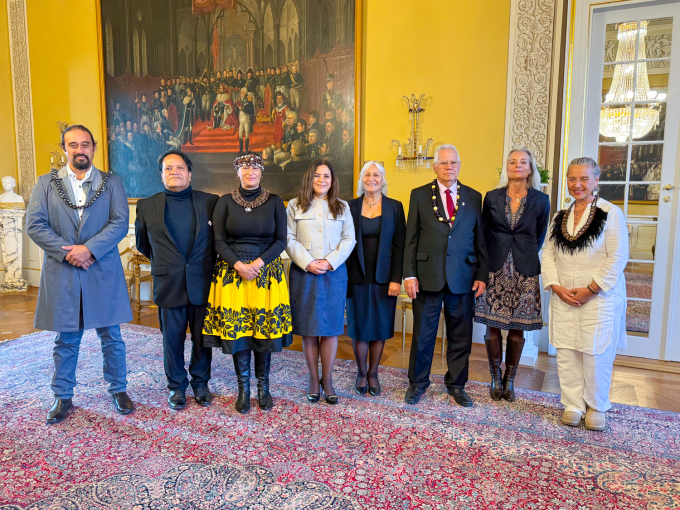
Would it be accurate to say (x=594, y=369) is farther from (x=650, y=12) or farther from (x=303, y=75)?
(x=303, y=75)

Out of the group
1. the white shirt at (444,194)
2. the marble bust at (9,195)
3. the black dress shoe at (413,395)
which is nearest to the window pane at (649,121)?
the white shirt at (444,194)

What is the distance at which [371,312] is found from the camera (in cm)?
319

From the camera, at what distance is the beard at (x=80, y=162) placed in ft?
9.44

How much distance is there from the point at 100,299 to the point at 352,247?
5.45 ft

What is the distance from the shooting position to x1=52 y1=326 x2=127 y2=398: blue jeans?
9.64 ft

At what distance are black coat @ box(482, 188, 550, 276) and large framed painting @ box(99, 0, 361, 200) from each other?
254 cm

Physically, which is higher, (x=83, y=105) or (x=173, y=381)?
(x=83, y=105)

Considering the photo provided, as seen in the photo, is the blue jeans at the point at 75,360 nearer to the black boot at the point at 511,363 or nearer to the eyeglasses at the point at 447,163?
the eyeglasses at the point at 447,163

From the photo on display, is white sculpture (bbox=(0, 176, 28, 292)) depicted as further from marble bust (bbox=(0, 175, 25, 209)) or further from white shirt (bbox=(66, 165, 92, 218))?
white shirt (bbox=(66, 165, 92, 218))

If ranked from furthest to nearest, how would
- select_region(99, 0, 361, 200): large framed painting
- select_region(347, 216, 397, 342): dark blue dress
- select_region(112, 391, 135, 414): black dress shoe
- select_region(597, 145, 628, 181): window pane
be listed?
1. select_region(99, 0, 361, 200): large framed painting
2. select_region(597, 145, 628, 181): window pane
3. select_region(347, 216, 397, 342): dark blue dress
4. select_region(112, 391, 135, 414): black dress shoe

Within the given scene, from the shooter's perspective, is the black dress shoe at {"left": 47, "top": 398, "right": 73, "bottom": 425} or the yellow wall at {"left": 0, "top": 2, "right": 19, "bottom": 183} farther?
the yellow wall at {"left": 0, "top": 2, "right": 19, "bottom": 183}

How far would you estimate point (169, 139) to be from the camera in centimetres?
665

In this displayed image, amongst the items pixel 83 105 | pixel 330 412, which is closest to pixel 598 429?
pixel 330 412

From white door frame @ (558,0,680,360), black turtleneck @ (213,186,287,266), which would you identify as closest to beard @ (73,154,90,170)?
black turtleneck @ (213,186,287,266)
